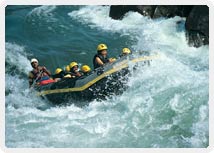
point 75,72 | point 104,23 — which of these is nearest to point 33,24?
point 104,23

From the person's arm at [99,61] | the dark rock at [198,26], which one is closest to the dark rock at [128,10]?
the dark rock at [198,26]

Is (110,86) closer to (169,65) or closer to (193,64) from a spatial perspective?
(169,65)

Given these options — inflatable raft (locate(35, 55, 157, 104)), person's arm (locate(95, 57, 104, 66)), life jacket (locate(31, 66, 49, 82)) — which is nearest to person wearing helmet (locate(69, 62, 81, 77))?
inflatable raft (locate(35, 55, 157, 104))

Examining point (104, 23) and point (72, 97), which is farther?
point (104, 23)

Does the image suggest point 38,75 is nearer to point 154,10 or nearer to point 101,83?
point 101,83

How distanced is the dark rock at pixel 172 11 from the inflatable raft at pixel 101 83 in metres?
4.52

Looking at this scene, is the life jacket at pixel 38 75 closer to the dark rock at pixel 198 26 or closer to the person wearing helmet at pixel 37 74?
the person wearing helmet at pixel 37 74

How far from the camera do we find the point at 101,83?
9867 millimetres

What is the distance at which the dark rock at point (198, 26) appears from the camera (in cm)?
1277

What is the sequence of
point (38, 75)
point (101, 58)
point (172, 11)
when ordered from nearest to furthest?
point (101, 58), point (38, 75), point (172, 11)

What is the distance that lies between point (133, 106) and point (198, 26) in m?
4.32

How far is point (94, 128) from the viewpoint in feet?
31.2

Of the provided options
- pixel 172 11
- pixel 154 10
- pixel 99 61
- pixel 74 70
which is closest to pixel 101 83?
pixel 99 61
